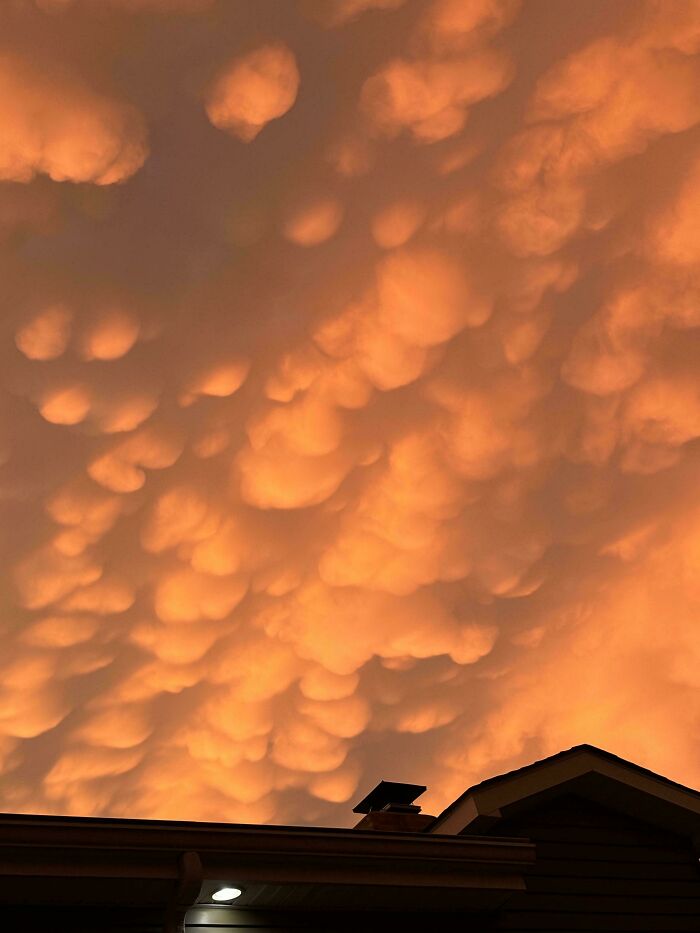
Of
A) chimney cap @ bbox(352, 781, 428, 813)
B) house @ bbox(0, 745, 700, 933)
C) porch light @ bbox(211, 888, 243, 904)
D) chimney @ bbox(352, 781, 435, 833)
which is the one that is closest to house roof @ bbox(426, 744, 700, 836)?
house @ bbox(0, 745, 700, 933)

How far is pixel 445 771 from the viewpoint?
56.2ft

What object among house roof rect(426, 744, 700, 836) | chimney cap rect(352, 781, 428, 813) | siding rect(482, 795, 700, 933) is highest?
chimney cap rect(352, 781, 428, 813)

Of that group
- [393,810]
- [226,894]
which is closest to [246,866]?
[226,894]

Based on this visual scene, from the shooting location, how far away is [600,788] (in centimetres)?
943

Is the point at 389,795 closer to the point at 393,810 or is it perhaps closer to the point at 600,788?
the point at 393,810

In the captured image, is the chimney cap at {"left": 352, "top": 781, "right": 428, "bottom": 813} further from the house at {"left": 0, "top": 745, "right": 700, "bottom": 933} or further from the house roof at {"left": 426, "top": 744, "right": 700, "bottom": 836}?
the house roof at {"left": 426, "top": 744, "right": 700, "bottom": 836}

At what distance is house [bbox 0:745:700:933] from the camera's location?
6.52 metres

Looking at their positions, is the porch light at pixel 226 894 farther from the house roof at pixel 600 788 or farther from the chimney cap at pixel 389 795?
the chimney cap at pixel 389 795

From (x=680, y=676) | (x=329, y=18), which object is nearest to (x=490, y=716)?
(x=680, y=676)

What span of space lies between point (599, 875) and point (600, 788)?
0.89m

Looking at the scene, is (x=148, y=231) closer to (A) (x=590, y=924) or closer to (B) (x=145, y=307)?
(B) (x=145, y=307)

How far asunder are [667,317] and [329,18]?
6785 millimetres

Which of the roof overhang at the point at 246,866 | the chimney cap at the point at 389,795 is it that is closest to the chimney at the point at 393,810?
the chimney cap at the point at 389,795

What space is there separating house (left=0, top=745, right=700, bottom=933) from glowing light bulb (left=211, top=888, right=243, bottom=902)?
1 cm
